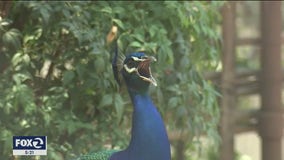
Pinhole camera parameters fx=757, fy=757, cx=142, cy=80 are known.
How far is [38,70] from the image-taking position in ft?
12.6

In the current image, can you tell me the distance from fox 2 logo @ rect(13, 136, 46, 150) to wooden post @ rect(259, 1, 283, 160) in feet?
9.11

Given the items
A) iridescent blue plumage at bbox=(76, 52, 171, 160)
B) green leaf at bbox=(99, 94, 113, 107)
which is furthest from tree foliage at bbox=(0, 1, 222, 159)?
→ iridescent blue plumage at bbox=(76, 52, 171, 160)

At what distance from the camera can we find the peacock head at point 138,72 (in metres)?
2.74

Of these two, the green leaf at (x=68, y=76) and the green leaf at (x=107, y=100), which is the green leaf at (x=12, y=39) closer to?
the green leaf at (x=68, y=76)

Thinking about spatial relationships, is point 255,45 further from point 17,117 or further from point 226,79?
point 17,117

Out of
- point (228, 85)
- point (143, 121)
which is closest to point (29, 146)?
point (143, 121)

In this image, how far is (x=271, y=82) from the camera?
5.45 m

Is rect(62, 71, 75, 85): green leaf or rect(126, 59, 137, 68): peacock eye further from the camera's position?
rect(62, 71, 75, 85): green leaf

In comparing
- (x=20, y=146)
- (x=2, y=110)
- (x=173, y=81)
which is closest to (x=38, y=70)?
(x=2, y=110)

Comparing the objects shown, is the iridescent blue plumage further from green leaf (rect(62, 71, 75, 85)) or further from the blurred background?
green leaf (rect(62, 71, 75, 85))

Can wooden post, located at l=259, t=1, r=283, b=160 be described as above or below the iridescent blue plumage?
below

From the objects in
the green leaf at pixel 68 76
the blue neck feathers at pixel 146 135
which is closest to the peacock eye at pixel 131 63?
the blue neck feathers at pixel 146 135

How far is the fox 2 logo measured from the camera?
2895 millimetres

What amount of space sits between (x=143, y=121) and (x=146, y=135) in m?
0.05
